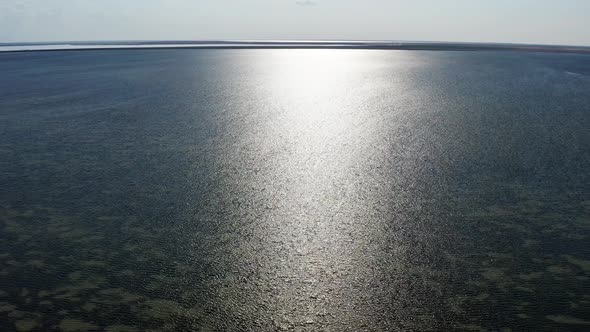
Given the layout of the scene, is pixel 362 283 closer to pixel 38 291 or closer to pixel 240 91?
pixel 38 291

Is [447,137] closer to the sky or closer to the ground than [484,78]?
closer to the ground

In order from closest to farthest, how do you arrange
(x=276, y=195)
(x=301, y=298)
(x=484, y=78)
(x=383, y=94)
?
(x=301, y=298)
(x=276, y=195)
(x=383, y=94)
(x=484, y=78)

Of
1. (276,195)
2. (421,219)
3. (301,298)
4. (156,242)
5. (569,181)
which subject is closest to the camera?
(301,298)

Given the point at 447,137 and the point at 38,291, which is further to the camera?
the point at 447,137

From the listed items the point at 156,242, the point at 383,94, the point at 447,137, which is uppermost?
the point at 383,94

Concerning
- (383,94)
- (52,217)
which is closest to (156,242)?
(52,217)

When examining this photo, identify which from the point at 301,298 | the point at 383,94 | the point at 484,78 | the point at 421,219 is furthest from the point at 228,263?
the point at 484,78
